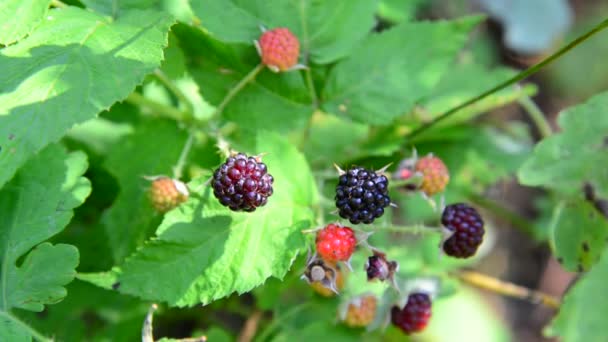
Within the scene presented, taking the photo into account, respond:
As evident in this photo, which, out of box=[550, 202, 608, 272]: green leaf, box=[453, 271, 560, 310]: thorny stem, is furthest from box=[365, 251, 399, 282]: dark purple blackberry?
box=[453, 271, 560, 310]: thorny stem

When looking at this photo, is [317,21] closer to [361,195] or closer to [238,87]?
[238,87]

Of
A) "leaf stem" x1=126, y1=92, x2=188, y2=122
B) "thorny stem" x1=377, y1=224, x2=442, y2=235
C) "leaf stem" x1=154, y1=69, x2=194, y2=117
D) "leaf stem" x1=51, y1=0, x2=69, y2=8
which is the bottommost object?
"leaf stem" x1=126, y1=92, x2=188, y2=122

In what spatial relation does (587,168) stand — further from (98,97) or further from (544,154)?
(98,97)

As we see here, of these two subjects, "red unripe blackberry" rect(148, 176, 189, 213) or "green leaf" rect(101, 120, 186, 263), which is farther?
"green leaf" rect(101, 120, 186, 263)

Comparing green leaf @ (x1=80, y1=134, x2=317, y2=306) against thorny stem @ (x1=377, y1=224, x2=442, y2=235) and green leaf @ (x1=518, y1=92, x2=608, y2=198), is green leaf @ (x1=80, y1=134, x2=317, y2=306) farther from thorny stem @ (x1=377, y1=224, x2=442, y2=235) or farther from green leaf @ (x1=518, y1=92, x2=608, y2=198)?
green leaf @ (x1=518, y1=92, x2=608, y2=198)

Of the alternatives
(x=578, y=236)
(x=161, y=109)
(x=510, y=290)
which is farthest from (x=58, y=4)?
(x=510, y=290)

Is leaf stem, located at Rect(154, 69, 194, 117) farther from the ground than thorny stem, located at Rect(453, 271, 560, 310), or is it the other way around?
leaf stem, located at Rect(154, 69, 194, 117)

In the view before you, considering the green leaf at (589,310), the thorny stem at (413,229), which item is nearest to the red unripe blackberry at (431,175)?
the thorny stem at (413,229)

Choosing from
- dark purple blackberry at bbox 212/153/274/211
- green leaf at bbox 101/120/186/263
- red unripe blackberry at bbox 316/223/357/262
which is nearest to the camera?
dark purple blackberry at bbox 212/153/274/211
